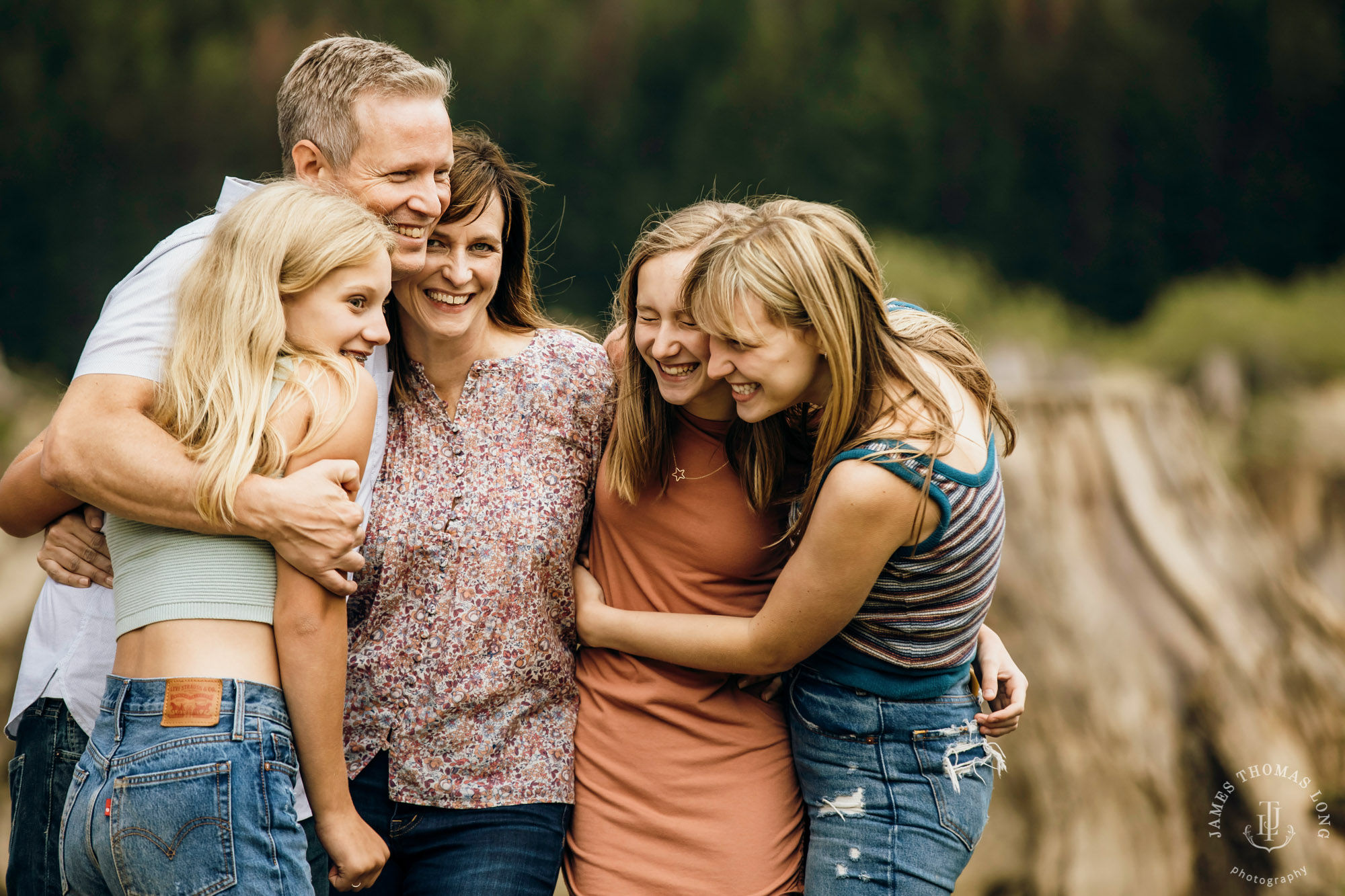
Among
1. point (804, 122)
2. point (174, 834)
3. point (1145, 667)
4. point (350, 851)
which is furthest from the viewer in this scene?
point (804, 122)

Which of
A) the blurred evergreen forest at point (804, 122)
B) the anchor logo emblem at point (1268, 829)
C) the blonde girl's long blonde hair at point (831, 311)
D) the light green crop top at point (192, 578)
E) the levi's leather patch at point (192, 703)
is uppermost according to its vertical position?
the blonde girl's long blonde hair at point (831, 311)

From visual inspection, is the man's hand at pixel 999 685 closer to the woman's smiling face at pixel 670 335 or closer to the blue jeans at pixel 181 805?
the woman's smiling face at pixel 670 335

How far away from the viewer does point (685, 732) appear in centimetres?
168

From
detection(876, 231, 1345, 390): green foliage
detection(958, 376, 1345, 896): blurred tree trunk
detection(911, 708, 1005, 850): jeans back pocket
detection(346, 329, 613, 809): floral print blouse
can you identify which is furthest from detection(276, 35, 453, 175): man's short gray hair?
detection(876, 231, 1345, 390): green foliage

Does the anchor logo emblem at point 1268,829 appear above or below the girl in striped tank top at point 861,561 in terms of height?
below

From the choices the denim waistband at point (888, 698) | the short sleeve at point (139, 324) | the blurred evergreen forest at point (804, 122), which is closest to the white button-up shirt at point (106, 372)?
the short sleeve at point (139, 324)

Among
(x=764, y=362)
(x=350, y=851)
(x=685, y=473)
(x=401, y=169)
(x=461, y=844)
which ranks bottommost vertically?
Answer: (x=461, y=844)

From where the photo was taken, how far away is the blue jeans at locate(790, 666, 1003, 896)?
1565 mm

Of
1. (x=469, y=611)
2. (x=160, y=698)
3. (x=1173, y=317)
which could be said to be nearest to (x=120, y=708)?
(x=160, y=698)

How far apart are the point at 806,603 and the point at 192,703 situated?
32.5 inches

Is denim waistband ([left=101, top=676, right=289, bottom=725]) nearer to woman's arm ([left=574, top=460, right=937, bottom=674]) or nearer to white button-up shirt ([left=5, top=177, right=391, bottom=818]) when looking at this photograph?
white button-up shirt ([left=5, top=177, right=391, bottom=818])

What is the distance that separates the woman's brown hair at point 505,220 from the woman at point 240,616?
0.79 ft

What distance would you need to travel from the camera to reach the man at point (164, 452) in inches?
53.8

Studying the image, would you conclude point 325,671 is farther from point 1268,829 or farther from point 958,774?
point 1268,829
